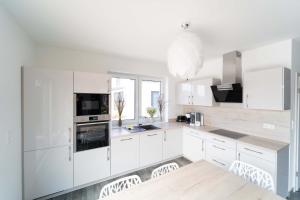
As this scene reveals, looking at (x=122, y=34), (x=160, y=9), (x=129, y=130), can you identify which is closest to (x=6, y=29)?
(x=122, y=34)

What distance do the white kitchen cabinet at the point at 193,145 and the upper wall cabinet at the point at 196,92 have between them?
0.69 m

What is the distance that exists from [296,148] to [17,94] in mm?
3974

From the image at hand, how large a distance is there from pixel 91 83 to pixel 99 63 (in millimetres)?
795

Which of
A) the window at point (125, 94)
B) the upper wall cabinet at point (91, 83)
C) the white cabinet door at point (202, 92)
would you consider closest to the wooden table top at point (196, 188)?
the upper wall cabinet at point (91, 83)

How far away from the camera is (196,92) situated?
327 cm

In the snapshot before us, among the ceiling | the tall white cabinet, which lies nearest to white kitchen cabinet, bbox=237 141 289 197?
the ceiling

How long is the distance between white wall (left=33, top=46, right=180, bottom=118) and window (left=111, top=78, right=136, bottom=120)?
0.90 feet

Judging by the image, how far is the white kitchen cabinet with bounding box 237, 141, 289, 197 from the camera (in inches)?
73.2

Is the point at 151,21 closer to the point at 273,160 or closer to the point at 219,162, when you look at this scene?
the point at 273,160

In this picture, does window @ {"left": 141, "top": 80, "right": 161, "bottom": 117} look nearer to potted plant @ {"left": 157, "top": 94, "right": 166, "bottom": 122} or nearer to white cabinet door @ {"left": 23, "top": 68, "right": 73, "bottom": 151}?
potted plant @ {"left": 157, "top": 94, "right": 166, "bottom": 122}

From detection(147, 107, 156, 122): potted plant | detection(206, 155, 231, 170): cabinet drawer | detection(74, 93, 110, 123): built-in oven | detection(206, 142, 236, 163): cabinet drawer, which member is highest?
detection(74, 93, 110, 123): built-in oven

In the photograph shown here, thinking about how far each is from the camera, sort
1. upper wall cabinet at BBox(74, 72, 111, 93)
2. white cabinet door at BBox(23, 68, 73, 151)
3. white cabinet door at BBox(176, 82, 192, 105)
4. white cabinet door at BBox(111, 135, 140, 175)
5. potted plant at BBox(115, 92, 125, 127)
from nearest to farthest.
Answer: white cabinet door at BBox(23, 68, 73, 151)
upper wall cabinet at BBox(74, 72, 111, 93)
white cabinet door at BBox(111, 135, 140, 175)
potted plant at BBox(115, 92, 125, 127)
white cabinet door at BBox(176, 82, 192, 105)

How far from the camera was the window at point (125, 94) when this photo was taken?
3.15 meters

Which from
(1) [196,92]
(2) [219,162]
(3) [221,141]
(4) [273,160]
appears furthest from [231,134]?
(1) [196,92]
